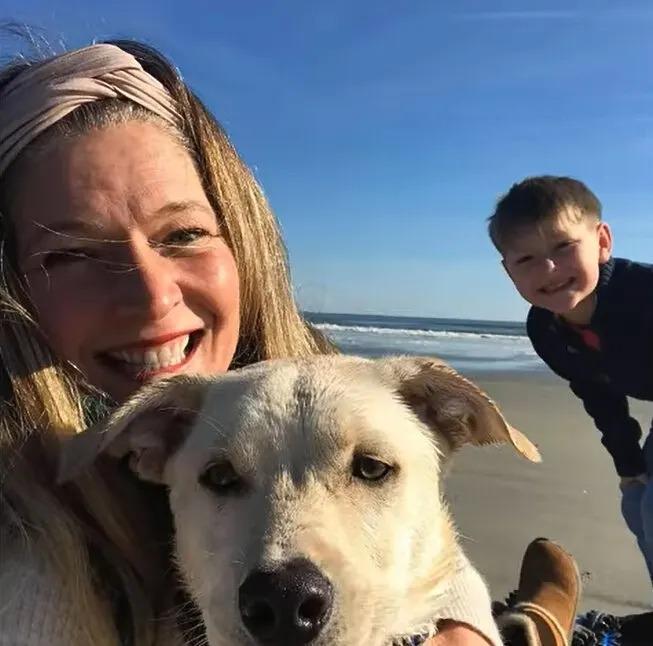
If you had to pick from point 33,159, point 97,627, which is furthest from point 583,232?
point 97,627

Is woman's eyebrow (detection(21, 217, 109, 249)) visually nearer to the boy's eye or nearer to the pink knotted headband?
the pink knotted headband

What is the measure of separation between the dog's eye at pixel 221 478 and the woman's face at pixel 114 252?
58cm

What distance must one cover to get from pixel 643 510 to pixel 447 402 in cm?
320

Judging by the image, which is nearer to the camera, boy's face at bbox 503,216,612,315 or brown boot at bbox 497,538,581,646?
brown boot at bbox 497,538,581,646

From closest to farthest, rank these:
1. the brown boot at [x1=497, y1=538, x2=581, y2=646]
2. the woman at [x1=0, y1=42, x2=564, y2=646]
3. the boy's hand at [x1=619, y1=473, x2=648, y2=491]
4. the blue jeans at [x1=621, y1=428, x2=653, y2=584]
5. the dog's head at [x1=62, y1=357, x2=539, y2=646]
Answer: the dog's head at [x1=62, y1=357, x2=539, y2=646] → the woman at [x1=0, y1=42, x2=564, y2=646] → the brown boot at [x1=497, y1=538, x2=581, y2=646] → the blue jeans at [x1=621, y1=428, x2=653, y2=584] → the boy's hand at [x1=619, y1=473, x2=648, y2=491]

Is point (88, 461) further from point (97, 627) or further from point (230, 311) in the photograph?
point (230, 311)

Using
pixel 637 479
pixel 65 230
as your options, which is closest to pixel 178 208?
pixel 65 230

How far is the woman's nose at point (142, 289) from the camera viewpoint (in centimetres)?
292

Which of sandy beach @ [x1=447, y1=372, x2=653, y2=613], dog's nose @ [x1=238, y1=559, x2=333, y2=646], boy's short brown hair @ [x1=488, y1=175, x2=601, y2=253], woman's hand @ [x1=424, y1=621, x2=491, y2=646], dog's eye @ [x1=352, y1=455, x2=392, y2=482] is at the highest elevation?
boy's short brown hair @ [x1=488, y1=175, x2=601, y2=253]

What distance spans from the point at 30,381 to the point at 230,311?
0.90 meters

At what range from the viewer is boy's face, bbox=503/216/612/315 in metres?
5.74

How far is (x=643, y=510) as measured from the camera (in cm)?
561

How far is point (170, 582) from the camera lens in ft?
9.27

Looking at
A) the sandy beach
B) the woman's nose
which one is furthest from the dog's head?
the sandy beach
